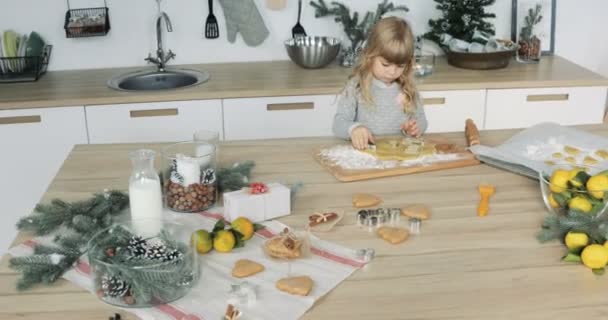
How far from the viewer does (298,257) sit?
1293 mm

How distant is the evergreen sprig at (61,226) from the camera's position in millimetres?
1208

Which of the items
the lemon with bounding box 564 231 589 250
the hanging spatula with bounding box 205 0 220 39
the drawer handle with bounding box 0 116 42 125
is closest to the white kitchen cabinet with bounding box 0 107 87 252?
the drawer handle with bounding box 0 116 42 125

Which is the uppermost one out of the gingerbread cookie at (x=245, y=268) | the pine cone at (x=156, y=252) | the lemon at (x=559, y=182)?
the lemon at (x=559, y=182)

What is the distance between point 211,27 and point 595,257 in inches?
90.5

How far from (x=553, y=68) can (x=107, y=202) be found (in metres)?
2.29

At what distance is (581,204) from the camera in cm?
136

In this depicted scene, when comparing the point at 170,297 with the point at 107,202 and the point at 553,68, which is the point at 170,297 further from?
the point at 553,68

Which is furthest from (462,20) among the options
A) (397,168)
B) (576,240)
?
(576,240)

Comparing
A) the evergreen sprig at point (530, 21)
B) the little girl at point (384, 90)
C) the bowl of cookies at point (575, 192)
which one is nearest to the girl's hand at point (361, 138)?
the little girl at point (384, 90)

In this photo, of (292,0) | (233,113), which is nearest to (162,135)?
(233,113)

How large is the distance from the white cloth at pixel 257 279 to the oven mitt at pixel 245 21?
188 cm

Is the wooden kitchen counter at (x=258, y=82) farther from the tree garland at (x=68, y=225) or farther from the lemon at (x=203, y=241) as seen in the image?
the lemon at (x=203, y=241)

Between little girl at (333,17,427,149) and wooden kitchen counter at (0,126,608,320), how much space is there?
1.05 feet

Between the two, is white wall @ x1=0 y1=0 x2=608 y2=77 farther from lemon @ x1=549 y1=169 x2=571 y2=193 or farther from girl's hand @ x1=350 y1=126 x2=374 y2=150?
lemon @ x1=549 y1=169 x2=571 y2=193
